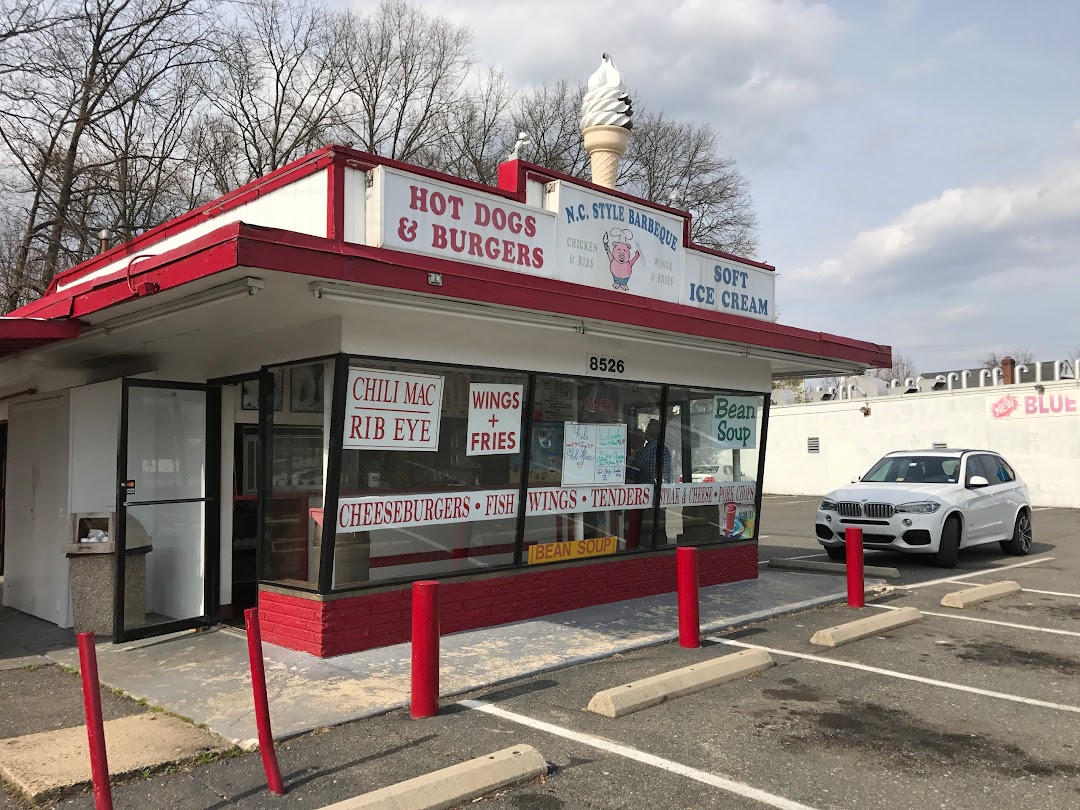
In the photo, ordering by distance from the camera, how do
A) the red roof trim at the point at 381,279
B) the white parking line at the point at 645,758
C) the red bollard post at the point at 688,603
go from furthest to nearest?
1. the red bollard post at the point at 688,603
2. the red roof trim at the point at 381,279
3. the white parking line at the point at 645,758

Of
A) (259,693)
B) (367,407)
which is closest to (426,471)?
(367,407)

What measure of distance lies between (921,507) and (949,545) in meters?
0.77

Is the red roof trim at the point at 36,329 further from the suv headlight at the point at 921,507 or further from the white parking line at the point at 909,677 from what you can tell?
the suv headlight at the point at 921,507

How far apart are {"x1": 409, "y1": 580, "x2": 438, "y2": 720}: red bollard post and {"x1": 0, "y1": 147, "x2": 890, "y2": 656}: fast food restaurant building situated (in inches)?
65.8

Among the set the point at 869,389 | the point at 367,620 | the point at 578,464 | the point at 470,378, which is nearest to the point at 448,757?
the point at 367,620

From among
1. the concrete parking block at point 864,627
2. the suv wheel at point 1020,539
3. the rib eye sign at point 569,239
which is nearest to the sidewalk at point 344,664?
the concrete parking block at point 864,627

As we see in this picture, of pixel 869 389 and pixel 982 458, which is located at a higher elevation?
pixel 869 389

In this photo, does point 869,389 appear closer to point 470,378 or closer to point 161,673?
point 470,378

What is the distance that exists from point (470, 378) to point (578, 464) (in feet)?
5.86

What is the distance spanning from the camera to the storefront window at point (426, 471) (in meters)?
7.21

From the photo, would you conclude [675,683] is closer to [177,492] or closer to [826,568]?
[177,492]

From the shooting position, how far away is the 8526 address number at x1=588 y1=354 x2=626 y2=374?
359 inches

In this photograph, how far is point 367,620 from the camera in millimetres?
7258

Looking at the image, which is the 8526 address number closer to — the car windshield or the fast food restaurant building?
the fast food restaurant building
